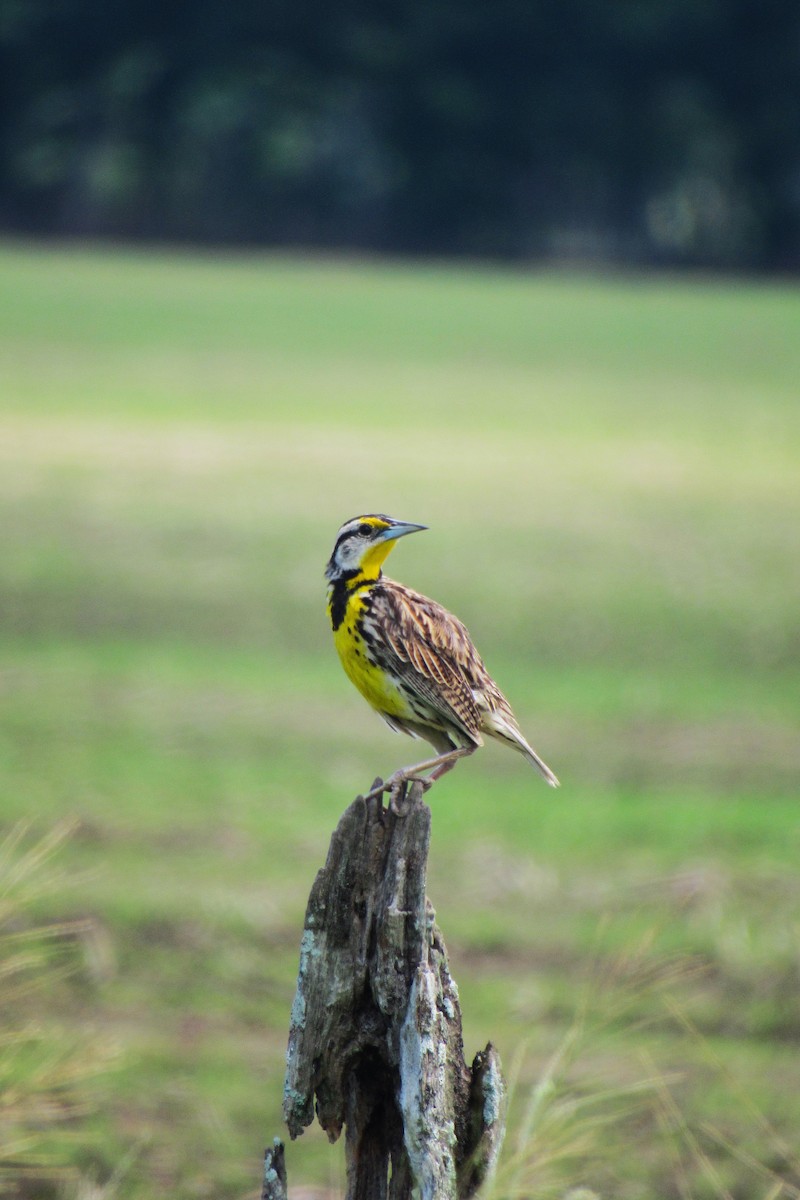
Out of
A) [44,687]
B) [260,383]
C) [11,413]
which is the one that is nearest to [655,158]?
[260,383]

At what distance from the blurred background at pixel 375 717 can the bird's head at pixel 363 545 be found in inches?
23.2

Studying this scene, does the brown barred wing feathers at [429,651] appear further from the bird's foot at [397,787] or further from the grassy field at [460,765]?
the grassy field at [460,765]

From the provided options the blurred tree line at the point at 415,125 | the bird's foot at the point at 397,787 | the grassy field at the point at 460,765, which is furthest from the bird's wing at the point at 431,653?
the blurred tree line at the point at 415,125

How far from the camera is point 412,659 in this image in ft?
8.50

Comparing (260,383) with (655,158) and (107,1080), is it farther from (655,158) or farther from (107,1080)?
(655,158)

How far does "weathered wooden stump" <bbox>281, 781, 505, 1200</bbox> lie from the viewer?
2061 millimetres

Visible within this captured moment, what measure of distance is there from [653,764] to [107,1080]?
3.25m

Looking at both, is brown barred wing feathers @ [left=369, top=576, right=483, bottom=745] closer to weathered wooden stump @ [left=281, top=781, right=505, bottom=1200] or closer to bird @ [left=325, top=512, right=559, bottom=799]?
bird @ [left=325, top=512, right=559, bottom=799]

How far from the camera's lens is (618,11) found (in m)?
43.2

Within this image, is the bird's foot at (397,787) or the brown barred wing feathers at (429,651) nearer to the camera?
the bird's foot at (397,787)

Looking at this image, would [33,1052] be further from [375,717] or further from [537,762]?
[375,717]

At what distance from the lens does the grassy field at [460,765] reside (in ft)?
13.3

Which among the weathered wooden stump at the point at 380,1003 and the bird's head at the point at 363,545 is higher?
the bird's head at the point at 363,545

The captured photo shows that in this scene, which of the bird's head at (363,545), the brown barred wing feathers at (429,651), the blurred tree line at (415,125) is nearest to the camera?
the brown barred wing feathers at (429,651)
